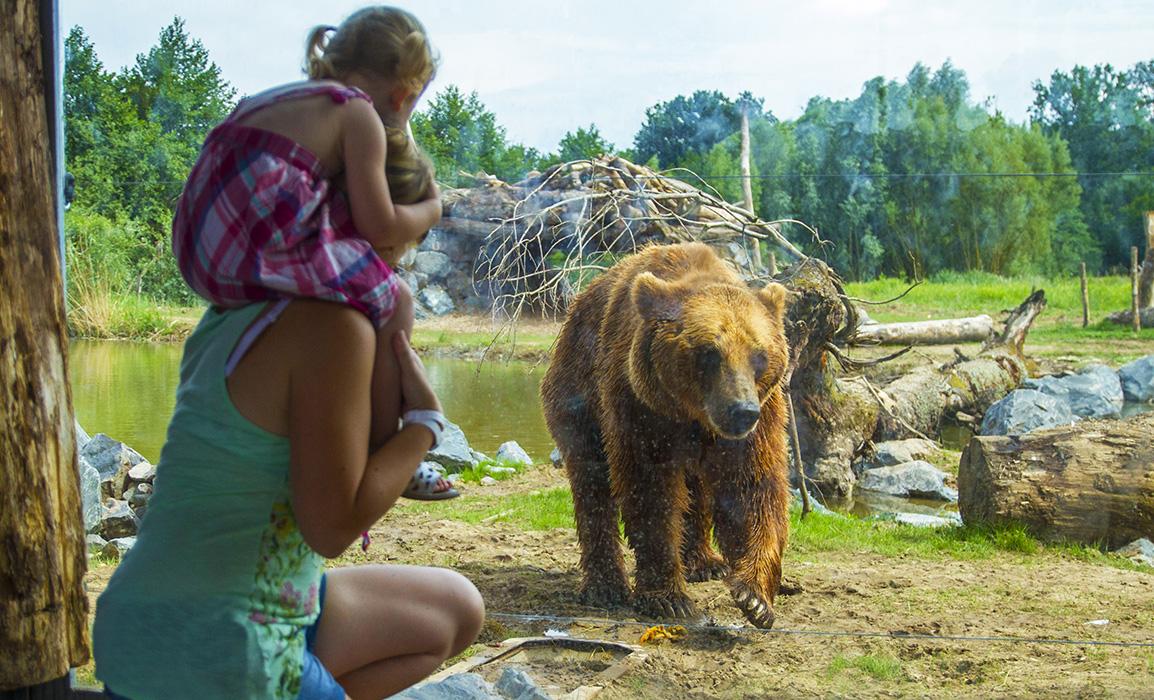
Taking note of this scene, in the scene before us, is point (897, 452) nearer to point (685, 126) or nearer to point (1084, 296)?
point (1084, 296)

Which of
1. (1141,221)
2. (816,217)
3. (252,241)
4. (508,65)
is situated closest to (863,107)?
(816,217)

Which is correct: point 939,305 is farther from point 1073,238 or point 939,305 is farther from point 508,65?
point 508,65

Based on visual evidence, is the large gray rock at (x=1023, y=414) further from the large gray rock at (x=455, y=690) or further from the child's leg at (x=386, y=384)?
the child's leg at (x=386, y=384)

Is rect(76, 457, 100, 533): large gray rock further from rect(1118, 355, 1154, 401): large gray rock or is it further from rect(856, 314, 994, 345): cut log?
rect(1118, 355, 1154, 401): large gray rock

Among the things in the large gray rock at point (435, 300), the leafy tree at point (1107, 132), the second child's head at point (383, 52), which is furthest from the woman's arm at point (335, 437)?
the leafy tree at point (1107, 132)

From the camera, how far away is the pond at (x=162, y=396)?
3.28 metres

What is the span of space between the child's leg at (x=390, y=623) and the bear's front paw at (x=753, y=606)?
1810 millimetres

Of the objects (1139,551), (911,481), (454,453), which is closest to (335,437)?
(454,453)

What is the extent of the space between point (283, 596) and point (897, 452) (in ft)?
8.90

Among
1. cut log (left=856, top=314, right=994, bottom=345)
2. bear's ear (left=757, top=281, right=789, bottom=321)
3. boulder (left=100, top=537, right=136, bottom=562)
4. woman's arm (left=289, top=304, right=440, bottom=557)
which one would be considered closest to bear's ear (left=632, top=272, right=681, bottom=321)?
bear's ear (left=757, top=281, right=789, bottom=321)

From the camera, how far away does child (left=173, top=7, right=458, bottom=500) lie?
4.30 feet

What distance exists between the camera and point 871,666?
290 cm

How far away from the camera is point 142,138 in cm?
337

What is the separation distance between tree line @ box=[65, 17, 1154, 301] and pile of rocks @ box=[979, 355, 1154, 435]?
355 millimetres
